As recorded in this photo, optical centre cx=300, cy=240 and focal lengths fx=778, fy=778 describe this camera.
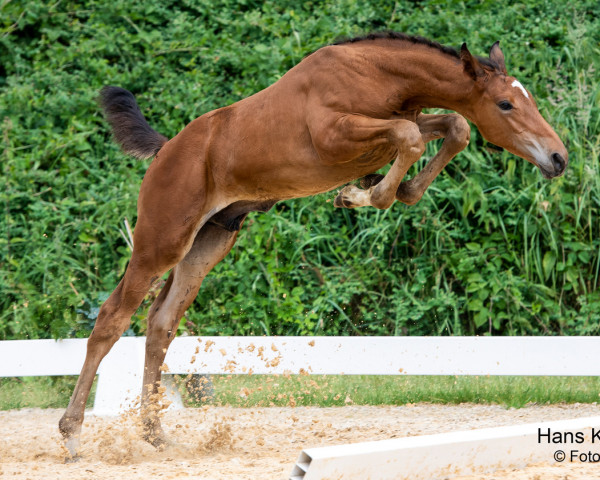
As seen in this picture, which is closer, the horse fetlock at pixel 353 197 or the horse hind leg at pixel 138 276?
the horse fetlock at pixel 353 197

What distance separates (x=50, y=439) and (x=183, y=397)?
126 cm

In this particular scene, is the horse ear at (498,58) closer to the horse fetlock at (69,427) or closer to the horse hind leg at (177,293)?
the horse hind leg at (177,293)

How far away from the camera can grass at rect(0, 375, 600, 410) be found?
5934mm

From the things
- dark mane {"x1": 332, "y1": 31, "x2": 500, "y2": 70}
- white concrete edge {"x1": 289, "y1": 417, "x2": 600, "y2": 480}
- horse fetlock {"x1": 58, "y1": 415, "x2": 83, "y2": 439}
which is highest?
dark mane {"x1": 332, "y1": 31, "x2": 500, "y2": 70}

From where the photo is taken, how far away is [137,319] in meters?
7.22

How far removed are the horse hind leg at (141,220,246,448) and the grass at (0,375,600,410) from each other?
2.60ft

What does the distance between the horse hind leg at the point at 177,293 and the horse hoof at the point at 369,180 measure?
0.88 metres

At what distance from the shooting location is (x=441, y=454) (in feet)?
10.9

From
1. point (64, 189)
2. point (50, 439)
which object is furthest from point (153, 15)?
point (50, 439)

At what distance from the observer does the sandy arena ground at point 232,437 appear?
4086mm

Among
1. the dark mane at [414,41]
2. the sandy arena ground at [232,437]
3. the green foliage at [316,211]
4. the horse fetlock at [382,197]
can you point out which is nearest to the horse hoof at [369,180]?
the horse fetlock at [382,197]

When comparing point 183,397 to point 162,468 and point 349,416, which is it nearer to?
point 349,416

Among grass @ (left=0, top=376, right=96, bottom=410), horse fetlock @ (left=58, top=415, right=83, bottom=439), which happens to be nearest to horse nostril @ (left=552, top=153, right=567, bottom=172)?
horse fetlock @ (left=58, top=415, right=83, bottom=439)

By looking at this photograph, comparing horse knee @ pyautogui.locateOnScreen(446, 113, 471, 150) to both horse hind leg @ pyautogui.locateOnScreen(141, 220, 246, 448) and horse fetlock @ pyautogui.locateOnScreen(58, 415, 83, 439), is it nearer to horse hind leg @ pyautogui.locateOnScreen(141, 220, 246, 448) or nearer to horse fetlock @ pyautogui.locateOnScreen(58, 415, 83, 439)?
horse hind leg @ pyautogui.locateOnScreen(141, 220, 246, 448)
